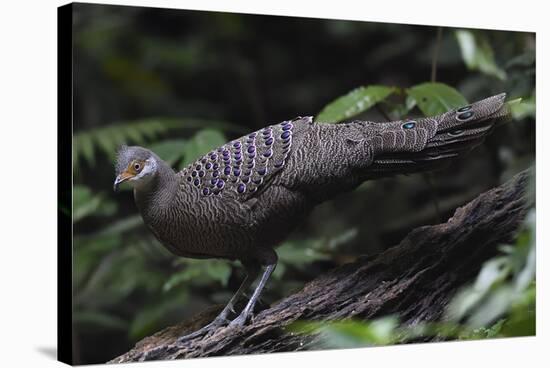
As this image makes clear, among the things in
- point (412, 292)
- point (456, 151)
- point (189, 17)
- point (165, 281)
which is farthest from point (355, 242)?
point (189, 17)

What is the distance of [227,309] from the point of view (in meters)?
3.42

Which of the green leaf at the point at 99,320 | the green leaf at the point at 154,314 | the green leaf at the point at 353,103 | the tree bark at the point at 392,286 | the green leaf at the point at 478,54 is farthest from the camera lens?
the green leaf at the point at 478,54

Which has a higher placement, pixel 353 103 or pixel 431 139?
pixel 353 103

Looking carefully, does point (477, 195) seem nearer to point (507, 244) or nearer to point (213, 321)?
point (507, 244)

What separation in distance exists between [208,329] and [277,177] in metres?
0.68

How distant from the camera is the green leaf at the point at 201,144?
347 cm

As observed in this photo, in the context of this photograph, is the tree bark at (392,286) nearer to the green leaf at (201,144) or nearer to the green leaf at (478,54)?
the green leaf at (478,54)

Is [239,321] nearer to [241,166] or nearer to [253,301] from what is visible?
[253,301]

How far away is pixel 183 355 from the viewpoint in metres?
3.31

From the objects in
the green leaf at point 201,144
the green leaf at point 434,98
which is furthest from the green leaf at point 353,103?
the green leaf at point 201,144

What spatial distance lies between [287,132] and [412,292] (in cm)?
92

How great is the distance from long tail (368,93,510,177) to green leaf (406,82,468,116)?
0.16 feet

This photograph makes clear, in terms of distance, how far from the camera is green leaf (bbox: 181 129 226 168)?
11.4 ft

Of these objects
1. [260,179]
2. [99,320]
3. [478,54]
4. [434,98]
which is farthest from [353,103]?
[99,320]
